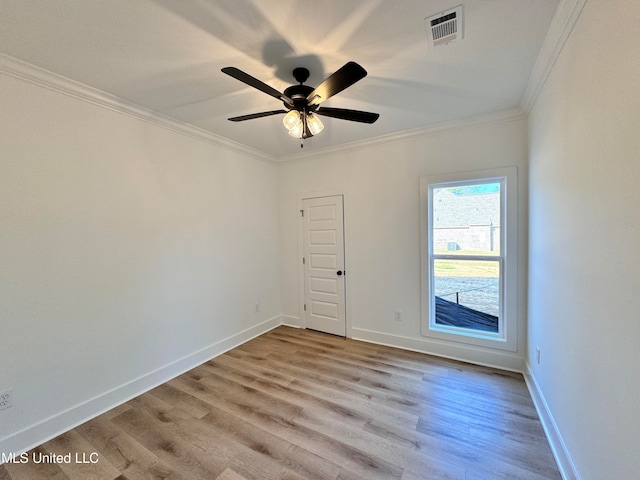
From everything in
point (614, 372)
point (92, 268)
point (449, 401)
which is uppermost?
point (92, 268)

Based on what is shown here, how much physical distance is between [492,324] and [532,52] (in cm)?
259

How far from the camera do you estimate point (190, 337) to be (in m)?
2.89

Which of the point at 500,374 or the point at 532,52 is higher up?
the point at 532,52

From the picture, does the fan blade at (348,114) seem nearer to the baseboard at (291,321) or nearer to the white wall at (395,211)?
the white wall at (395,211)

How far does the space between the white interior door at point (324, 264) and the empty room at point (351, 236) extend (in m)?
0.26

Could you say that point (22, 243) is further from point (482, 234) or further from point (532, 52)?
point (482, 234)

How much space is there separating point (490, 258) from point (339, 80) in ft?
8.22

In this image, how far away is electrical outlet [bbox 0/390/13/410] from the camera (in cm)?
171

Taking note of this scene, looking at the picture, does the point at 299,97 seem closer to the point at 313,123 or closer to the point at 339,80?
the point at 313,123

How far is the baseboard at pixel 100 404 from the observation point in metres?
1.78

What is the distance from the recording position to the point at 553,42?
159cm

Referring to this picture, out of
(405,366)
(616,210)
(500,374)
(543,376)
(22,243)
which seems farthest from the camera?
(405,366)

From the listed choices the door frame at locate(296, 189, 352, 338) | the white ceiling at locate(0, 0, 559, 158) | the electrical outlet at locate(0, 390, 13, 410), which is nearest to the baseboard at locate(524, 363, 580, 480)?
the door frame at locate(296, 189, 352, 338)

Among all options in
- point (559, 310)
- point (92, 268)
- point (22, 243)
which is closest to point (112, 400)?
point (92, 268)
